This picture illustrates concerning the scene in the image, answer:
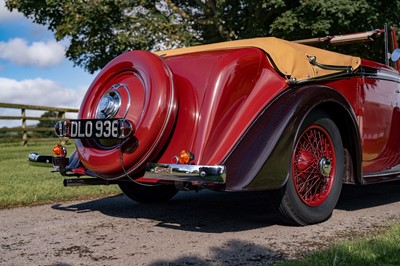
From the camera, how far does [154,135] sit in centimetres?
392

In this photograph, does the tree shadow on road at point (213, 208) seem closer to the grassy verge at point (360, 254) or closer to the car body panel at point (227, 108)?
the car body panel at point (227, 108)

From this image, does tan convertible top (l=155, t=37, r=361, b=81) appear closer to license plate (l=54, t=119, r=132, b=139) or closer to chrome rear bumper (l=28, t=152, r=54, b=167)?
license plate (l=54, t=119, r=132, b=139)

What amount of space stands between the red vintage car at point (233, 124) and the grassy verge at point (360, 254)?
2.24 feet

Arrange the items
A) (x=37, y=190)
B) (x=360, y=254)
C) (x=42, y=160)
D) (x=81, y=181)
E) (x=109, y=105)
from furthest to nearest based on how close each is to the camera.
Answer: (x=37, y=190), (x=42, y=160), (x=81, y=181), (x=109, y=105), (x=360, y=254)

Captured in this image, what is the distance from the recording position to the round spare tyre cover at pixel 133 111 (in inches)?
155

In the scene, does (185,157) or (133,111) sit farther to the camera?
(133,111)

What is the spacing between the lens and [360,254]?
312 centimetres

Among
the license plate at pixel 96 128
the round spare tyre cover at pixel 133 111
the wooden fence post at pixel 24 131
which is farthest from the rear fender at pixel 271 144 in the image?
the wooden fence post at pixel 24 131

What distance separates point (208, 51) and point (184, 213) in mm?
1617

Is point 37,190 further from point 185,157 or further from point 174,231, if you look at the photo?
point 185,157

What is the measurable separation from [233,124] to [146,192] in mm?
1907

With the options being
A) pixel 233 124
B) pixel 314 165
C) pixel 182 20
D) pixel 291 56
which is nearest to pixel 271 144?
pixel 233 124

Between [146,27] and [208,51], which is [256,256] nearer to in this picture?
[208,51]

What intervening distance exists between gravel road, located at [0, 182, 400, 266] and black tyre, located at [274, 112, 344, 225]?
13 centimetres
